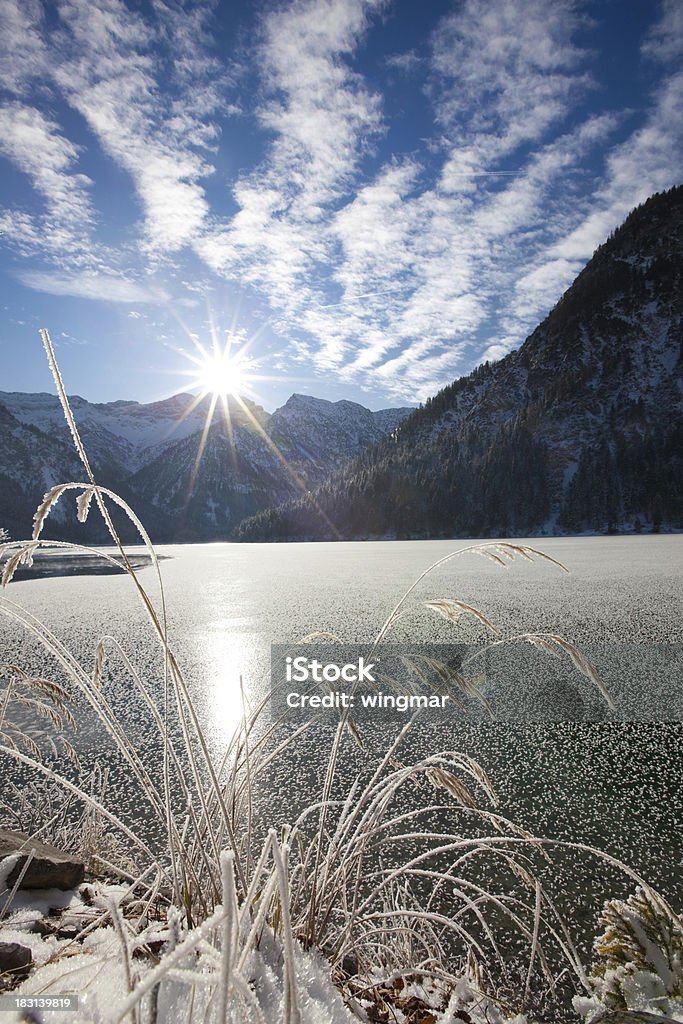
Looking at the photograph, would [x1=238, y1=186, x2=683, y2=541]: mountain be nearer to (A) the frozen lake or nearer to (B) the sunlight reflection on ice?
(A) the frozen lake

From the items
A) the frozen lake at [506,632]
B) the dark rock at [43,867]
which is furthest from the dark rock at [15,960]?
the frozen lake at [506,632]

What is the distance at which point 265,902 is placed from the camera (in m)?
0.99

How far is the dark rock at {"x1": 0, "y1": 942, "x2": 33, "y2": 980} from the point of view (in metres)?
1.27

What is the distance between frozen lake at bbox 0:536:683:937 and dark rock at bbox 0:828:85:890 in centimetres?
71

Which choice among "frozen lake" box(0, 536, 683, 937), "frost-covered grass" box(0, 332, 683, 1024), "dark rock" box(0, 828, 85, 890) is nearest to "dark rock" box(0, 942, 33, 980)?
"frost-covered grass" box(0, 332, 683, 1024)

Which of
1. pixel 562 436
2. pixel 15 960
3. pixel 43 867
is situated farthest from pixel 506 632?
pixel 562 436

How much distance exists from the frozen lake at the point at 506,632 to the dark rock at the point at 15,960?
135 centimetres

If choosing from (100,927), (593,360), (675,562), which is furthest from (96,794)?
(593,360)

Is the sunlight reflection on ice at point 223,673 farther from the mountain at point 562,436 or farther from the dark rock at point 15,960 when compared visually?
the mountain at point 562,436

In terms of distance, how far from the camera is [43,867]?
1827 millimetres

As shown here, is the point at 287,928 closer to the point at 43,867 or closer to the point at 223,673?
the point at 43,867

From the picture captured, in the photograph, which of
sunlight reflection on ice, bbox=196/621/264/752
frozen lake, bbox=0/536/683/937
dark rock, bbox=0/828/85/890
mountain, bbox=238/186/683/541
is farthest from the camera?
mountain, bbox=238/186/683/541

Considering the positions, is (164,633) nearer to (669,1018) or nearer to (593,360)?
(669,1018)

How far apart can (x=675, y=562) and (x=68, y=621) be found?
13.6 m
